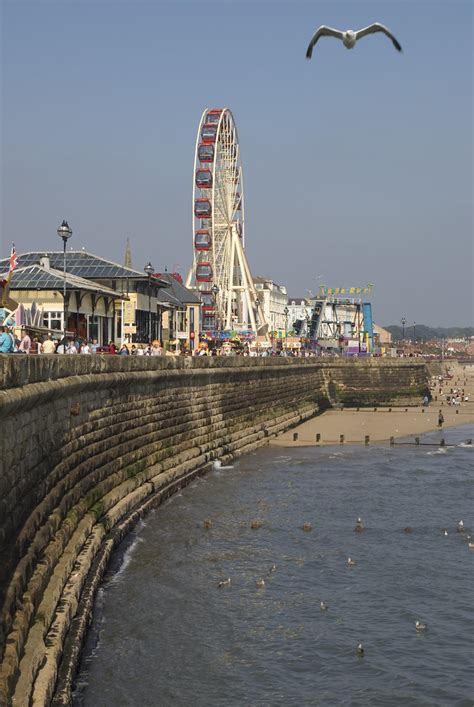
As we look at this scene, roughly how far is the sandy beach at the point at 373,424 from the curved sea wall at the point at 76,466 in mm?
7603

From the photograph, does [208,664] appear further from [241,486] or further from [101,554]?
[241,486]

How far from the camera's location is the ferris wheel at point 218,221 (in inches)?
3297

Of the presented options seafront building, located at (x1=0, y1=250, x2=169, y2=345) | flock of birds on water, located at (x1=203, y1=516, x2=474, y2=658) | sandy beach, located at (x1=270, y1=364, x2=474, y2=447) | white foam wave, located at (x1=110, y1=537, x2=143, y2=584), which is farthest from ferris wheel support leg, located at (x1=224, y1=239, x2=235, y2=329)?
white foam wave, located at (x1=110, y1=537, x2=143, y2=584)

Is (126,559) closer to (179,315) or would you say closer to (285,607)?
(285,607)

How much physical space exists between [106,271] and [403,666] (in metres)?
38.0

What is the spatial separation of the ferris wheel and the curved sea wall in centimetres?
4555

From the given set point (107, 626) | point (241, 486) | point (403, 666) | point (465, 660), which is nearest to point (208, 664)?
point (107, 626)

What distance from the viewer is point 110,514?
65.5 feet

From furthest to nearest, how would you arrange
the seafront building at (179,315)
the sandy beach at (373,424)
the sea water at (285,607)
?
the seafront building at (179,315) < the sandy beach at (373,424) < the sea water at (285,607)

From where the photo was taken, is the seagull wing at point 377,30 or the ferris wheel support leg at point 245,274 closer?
the seagull wing at point 377,30

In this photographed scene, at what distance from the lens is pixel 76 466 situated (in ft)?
62.5

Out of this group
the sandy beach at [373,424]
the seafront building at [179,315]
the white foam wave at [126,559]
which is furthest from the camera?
the seafront building at [179,315]

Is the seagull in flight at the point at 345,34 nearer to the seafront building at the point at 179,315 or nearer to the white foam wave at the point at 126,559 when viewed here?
the white foam wave at the point at 126,559

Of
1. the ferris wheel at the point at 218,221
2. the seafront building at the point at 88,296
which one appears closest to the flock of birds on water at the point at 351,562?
the seafront building at the point at 88,296
